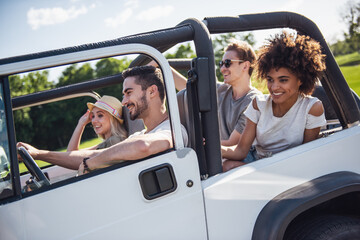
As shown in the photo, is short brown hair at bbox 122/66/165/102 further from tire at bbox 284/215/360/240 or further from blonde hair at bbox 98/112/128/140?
→ tire at bbox 284/215/360/240

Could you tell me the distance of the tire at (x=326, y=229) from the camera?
1.80 meters

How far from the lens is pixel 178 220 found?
162cm

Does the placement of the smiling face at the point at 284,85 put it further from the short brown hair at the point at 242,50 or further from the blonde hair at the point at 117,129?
the blonde hair at the point at 117,129

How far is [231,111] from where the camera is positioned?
3250 millimetres

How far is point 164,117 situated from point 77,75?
162ft

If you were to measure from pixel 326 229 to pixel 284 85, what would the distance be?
36.2 inches

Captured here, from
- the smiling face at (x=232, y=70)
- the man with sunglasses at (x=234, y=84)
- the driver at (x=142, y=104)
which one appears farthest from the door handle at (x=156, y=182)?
the smiling face at (x=232, y=70)

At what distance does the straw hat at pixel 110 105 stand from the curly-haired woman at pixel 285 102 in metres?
1.38

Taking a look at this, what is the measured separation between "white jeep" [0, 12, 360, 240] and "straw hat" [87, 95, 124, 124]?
48.3 inches

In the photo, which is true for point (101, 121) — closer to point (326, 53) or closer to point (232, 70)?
point (232, 70)

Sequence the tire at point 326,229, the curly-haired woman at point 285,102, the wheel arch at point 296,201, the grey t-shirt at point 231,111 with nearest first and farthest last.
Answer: the wheel arch at point 296,201
the tire at point 326,229
the curly-haired woman at point 285,102
the grey t-shirt at point 231,111

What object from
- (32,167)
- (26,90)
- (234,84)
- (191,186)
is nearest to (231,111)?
(234,84)

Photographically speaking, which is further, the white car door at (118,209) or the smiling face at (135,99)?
the smiling face at (135,99)

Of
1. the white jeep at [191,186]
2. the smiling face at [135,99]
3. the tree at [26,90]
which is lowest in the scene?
the white jeep at [191,186]
